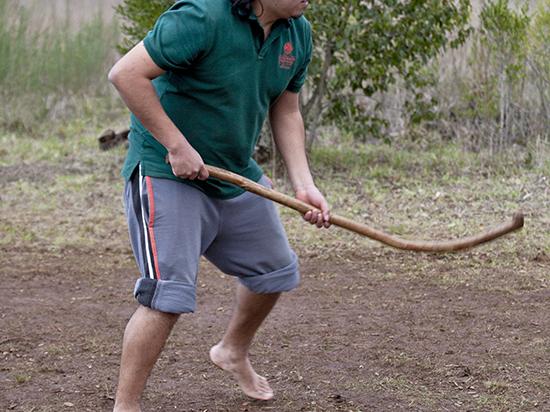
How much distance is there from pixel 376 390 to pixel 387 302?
1395mm

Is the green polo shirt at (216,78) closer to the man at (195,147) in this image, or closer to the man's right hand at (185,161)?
the man at (195,147)

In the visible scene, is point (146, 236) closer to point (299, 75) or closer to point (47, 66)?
point (299, 75)

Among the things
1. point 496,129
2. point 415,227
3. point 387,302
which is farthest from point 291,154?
point 496,129

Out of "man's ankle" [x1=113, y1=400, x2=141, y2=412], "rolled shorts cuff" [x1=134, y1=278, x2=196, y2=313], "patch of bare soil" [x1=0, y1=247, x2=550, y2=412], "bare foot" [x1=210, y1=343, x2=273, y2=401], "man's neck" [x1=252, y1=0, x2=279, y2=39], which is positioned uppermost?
"man's neck" [x1=252, y1=0, x2=279, y2=39]

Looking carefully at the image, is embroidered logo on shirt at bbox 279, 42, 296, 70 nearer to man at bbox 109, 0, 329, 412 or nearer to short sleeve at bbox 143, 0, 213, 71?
man at bbox 109, 0, 329, 412

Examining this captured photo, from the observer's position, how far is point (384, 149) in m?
10.3

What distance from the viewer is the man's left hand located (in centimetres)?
375

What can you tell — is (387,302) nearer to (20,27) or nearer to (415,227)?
(415,227)

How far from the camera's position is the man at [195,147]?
3.31m

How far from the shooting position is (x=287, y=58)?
11.8 feet

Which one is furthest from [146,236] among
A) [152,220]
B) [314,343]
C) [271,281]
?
[314,343]

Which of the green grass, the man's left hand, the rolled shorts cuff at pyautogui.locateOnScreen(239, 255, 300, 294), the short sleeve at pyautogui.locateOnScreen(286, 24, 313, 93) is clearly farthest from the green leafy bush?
the rolled shorts cuff at pyautogui.locateOnScreen(239, 255, 300, 294)

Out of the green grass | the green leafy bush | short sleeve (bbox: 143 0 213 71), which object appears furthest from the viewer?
the green grass

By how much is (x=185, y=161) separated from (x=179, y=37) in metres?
0.41
